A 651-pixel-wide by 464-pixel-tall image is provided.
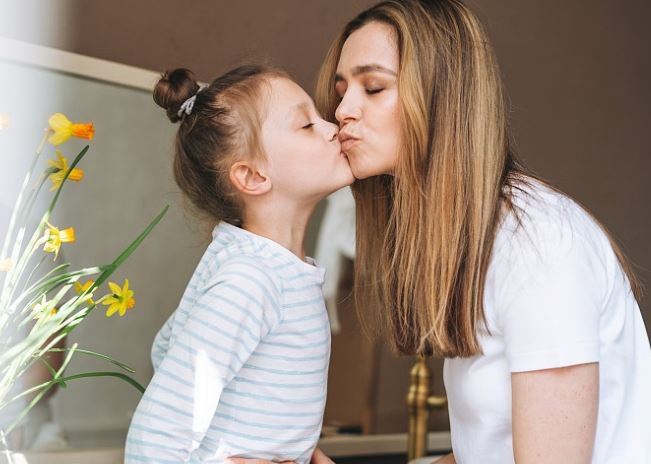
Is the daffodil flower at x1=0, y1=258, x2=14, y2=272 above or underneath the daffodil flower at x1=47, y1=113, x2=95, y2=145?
underneath

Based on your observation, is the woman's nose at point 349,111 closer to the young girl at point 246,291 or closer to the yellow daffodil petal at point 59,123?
the young girl at point 246,291

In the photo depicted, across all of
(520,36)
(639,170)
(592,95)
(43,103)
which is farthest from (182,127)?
(639,170)

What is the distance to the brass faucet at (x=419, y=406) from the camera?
2287 mm

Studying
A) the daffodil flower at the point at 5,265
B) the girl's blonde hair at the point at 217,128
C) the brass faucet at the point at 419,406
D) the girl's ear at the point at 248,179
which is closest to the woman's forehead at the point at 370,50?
the girl's blonde hair at the point at 217,128

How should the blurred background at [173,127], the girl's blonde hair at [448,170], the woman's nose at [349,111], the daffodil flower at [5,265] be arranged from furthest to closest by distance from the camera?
the blurred background at [173,127], the woman's nose at [349,111], the girl's blonde hair at [448,170], the daffodil flower at [5,265]

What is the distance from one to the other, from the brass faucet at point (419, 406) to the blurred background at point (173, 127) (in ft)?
0.24

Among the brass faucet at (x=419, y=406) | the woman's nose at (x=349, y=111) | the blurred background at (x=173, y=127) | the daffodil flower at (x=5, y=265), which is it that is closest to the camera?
the daffodil flower at (x=5, y=265)

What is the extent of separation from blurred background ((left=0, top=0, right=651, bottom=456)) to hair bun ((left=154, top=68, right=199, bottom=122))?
7.8 inches

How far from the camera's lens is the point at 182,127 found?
5.09 ft

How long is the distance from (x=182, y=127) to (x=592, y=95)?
1750mm

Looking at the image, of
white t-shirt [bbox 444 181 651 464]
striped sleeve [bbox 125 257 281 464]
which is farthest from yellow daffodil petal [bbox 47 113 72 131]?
white t-shirt [bbox 444 181 651 464]

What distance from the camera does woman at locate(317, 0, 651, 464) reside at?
1.26m

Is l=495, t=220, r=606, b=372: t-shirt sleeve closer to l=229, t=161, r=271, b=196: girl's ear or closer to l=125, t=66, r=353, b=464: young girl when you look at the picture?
l=125, t=66, r=353, b=464: young girl

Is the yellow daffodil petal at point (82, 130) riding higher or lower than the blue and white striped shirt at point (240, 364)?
higher
